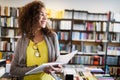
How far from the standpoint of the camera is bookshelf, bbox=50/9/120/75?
5199 millimetres

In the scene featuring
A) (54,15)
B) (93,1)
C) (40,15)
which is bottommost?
(40,15)

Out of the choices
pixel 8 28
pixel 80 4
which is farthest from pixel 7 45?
pixel 80 4

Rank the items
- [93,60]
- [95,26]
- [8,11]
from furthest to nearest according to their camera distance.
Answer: [93,60], [95,26], [8,11]

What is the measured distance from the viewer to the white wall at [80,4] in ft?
17.7

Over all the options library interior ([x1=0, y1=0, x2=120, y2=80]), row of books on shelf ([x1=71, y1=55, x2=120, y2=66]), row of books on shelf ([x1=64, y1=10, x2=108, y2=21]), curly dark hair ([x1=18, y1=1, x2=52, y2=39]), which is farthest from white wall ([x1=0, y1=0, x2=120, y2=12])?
curly dark hair ([x1=18, y1=1, x2=52, y2=39])

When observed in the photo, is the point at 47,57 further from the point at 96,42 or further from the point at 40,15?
the point at 96,42

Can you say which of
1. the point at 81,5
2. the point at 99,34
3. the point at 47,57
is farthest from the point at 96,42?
the point at 47,57

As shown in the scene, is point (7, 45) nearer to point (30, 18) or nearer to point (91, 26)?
point (91, 26)

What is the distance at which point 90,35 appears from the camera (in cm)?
Answer: 535

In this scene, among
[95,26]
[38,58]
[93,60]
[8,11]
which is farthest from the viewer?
[93,60]

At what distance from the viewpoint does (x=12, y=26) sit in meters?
5.22

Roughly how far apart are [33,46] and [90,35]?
3.97 m

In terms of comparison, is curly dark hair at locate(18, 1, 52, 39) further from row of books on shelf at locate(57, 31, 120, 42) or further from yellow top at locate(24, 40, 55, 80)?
row of books on shelf at locate(57, 31, 120, 42)

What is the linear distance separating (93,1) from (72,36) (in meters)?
1.10
